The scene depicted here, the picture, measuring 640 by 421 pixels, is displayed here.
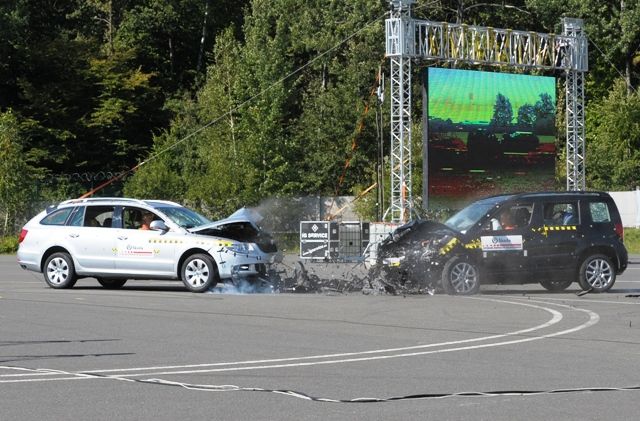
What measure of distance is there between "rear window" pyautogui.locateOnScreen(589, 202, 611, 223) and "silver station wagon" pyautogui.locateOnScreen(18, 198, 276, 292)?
19.3 feet

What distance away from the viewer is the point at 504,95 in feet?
117

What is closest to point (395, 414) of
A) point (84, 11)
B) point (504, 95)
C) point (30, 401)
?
point (30, 401)

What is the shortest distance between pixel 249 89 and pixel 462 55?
22.8 metres

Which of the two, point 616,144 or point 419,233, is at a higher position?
point 616,144

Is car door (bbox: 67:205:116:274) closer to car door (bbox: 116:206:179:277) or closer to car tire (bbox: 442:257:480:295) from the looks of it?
car door (bbox: 116:206:179:277)

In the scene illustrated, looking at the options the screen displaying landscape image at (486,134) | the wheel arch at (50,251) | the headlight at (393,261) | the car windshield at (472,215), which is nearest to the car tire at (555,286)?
the car windshield at (472,215)

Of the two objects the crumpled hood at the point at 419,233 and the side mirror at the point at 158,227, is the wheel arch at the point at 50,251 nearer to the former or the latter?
the side mirror at the point at 158,227

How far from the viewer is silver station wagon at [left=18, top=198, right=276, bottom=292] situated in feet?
67.1

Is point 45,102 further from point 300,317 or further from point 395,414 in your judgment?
point 395,414

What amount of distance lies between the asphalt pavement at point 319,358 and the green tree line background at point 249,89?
3317 centimetres

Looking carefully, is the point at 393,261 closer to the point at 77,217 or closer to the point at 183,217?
the point at 183,217

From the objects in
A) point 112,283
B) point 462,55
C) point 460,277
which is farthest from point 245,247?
point 462,55

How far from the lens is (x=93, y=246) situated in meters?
21.1

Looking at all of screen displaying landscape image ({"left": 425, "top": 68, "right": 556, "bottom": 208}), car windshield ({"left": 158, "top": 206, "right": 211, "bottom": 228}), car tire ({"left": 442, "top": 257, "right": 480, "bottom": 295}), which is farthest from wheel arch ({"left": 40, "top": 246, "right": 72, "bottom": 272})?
screen displaying landscape image ({"left": 425, "top": 68, "right": 556, "bottom": 208})
